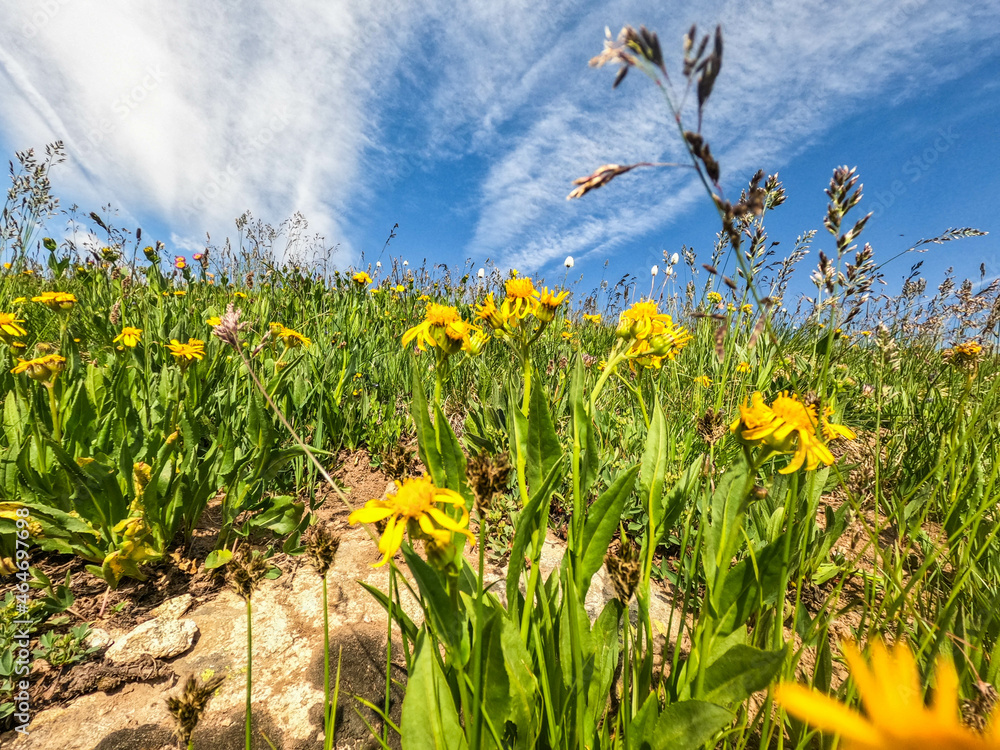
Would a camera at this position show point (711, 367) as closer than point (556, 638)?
No

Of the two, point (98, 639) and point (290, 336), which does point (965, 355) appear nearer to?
point (290, 336)

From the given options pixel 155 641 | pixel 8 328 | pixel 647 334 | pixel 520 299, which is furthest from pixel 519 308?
pixel 8 328

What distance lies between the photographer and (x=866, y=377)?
159 inches

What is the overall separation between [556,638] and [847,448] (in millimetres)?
2676

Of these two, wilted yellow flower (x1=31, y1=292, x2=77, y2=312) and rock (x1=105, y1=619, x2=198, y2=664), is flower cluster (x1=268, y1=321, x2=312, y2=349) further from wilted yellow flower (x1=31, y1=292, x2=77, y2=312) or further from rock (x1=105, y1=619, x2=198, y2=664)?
rock (x1=105, y1=619, x2=198, y2=664)

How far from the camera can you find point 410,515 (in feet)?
2.55

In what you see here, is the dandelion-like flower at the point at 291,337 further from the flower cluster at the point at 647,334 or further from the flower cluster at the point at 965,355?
the flower cluster at the point at 965,355

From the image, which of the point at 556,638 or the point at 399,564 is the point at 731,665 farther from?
the point at 399,564

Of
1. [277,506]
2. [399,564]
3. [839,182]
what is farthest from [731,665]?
[277,506]

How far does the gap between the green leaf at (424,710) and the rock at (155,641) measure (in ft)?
2.93

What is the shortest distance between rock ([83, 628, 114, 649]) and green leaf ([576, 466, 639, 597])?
1.36m

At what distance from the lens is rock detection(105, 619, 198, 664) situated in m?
1.30

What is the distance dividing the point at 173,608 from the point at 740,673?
1647mm

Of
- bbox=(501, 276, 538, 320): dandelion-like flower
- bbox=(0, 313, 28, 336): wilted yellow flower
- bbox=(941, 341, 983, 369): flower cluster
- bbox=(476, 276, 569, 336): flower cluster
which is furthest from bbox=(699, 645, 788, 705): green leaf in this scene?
bbox=(0, 313, 28, 336): wilted yellow flower
